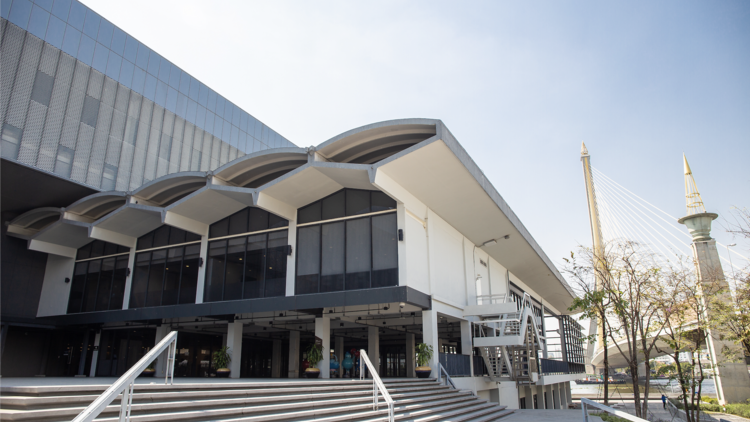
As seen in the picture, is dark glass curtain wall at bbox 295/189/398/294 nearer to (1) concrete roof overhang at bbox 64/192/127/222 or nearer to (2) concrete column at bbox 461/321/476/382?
(2) concrete column at bbox 461/321/476/382

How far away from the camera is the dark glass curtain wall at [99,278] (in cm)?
2261

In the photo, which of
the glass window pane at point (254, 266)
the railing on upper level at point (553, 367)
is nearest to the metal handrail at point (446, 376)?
the glass window pane at point (254, 266)

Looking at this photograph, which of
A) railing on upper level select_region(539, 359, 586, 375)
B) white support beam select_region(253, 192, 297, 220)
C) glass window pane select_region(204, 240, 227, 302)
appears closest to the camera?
white support beam select_region(253, 192, 297, 220)

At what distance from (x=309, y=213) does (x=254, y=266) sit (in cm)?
318

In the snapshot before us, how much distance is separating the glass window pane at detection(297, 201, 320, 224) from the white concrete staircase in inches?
282

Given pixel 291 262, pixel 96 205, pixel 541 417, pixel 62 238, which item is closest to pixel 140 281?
pixel 96 205

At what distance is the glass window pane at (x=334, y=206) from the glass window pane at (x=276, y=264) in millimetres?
1876

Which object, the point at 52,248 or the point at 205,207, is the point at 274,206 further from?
the point at 52,248

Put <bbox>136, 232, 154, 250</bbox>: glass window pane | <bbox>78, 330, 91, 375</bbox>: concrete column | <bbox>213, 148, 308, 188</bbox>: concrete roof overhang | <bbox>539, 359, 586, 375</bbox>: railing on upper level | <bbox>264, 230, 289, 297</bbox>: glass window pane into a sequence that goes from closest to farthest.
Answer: <bbox>213, 148, 308, 188</bbox>: concrete roof overhang, <bbox>264, 230, 289, 297</bbox>: glass window pane, <bbox>136, 232, 154, 250</bbox>: glass window pane, <bbox>78, 330, 91, 375</bbox>: concrete column, <bbox>539, 359, 586, 375</bbox>: railing on upper level

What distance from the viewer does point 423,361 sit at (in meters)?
15.9

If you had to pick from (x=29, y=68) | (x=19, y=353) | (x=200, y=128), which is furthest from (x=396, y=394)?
(x=200, y=128)

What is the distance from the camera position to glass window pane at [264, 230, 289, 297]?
721 inches

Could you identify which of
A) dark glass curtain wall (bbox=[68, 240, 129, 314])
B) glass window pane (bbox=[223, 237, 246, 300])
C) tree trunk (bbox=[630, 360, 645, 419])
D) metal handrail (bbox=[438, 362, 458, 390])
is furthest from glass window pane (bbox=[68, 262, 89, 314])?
tree trunk (bbox=[630, 360, 645, 419])

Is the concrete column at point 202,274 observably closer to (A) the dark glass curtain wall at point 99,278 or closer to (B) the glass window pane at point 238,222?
(B) the glass window pane at point 238,222
